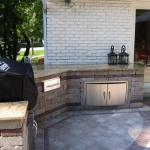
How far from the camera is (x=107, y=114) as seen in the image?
4.27 meters

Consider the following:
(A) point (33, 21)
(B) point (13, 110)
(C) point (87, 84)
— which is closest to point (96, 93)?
(C) point (87, 84)

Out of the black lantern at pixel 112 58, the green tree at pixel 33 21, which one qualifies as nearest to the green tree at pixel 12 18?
the green tree at pixel 33 21

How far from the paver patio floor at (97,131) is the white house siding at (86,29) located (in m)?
1.42

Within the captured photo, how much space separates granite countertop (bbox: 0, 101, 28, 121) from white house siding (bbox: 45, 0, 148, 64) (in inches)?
122

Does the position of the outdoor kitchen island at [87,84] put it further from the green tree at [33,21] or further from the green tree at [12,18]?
the green tree at [33,21]

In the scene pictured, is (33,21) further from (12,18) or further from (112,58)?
(112,58)

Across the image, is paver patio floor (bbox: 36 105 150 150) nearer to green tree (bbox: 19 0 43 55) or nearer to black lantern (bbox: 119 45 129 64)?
black lantern (bbox: 119 45 129 64)

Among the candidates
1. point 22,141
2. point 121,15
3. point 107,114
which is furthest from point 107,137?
point 121,15

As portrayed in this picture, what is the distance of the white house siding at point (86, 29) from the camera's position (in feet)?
16.1

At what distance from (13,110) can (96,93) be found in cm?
265

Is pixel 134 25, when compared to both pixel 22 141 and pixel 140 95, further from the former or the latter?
pixel 22 141

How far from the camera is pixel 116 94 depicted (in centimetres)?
439

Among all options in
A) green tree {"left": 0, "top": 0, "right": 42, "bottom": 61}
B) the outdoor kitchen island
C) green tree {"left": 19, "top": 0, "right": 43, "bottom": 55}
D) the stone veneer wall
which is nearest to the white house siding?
the outdoor kitchen island

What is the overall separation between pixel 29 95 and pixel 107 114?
7.78ft
